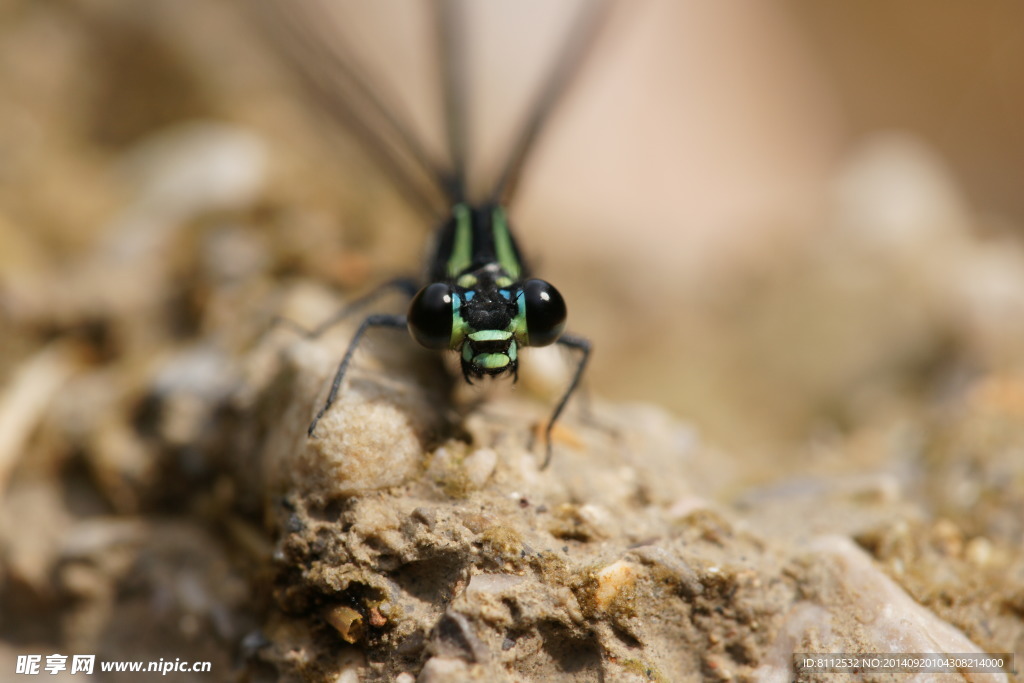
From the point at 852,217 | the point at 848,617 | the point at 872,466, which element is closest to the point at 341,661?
the point at 848,617

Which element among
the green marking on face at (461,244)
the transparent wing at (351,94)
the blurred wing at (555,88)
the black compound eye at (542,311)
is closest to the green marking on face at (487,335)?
the black compound eye at (542,311)

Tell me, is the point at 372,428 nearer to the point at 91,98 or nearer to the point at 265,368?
the point at 265,368

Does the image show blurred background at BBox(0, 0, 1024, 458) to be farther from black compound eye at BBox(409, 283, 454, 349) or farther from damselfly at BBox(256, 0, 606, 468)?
black compound eye at BBox(409, 283, 454, 349)

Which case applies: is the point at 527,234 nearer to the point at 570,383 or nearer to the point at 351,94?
the point at 351,94

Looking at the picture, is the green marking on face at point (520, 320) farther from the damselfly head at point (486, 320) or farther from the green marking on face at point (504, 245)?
the green marking on face at point (504, 245)

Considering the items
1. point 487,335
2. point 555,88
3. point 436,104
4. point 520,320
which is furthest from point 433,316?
point 436,104

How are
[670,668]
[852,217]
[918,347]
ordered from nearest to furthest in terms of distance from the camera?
[670,668], [918,347], [852,217]
